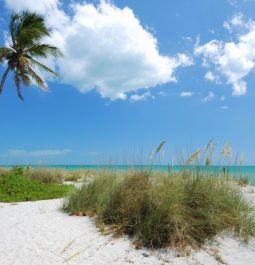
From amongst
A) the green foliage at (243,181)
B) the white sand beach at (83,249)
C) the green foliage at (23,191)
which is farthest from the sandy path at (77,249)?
the green foliage at (23,191)

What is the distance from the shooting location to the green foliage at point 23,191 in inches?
410

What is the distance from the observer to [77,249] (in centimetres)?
523

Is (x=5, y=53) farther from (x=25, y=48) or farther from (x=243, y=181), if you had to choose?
(x=243, y=181)

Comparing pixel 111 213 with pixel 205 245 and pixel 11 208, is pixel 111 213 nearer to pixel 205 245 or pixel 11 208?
pixel 205 245

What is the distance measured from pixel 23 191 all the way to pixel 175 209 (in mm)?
7232

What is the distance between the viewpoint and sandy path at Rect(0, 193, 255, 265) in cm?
486

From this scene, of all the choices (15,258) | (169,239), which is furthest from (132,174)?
(15,258)

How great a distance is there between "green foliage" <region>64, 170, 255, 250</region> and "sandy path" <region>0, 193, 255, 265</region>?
0.80 feet

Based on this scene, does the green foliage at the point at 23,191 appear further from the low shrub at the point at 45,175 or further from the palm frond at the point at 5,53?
the palm frond at the point at 5,53

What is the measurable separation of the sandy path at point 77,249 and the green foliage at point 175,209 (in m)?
0.24

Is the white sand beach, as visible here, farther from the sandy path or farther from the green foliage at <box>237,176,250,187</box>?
the green foliage at <box>237,176,250,187</box>

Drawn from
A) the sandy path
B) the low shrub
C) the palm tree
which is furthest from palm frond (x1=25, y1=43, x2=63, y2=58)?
the sandy path

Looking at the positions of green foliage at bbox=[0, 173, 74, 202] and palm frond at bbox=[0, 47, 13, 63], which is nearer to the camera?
green foliage at bbox=[0, 173, 74, 202]

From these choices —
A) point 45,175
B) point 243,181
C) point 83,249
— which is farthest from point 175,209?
point 45,175
